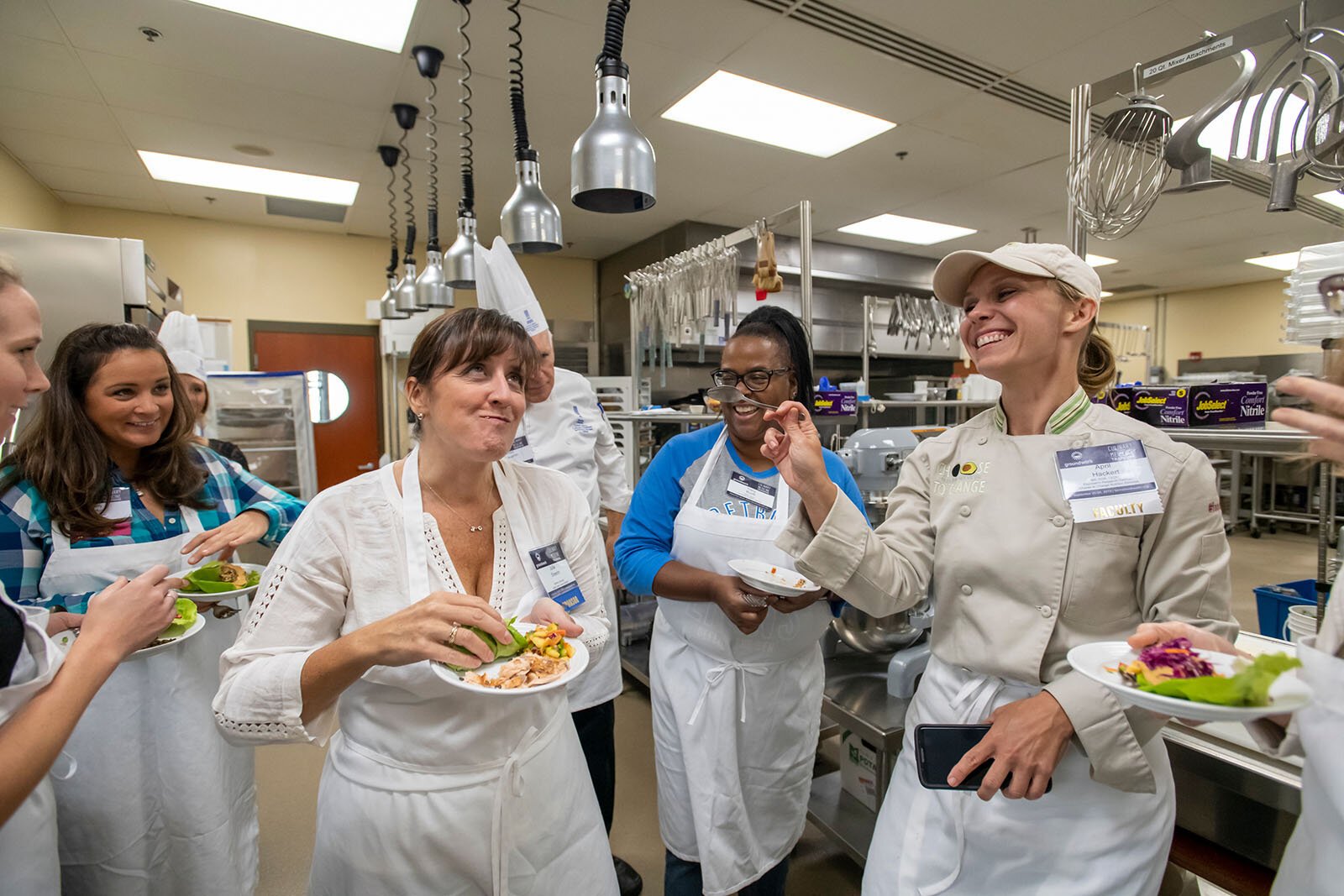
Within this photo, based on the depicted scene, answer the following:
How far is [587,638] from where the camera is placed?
3.82ft

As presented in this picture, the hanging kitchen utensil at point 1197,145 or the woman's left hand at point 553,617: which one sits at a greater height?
the hanging kitchen utensil at point 1197,145

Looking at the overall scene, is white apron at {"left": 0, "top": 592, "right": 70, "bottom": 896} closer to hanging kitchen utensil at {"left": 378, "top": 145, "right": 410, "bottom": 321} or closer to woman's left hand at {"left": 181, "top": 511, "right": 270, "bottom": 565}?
woman's left hand at {"left": 181, "top": 511, "right": 270, "bottom": 565}

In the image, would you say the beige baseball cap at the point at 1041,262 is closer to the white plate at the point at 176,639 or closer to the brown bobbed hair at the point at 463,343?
the brown bobbed hair at the point at 463,343

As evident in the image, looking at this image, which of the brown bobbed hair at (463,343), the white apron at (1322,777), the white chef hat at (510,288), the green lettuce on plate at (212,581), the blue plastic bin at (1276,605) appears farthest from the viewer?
the white chef hat at (510,288)

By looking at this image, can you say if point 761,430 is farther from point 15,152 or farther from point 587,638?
point 15,152

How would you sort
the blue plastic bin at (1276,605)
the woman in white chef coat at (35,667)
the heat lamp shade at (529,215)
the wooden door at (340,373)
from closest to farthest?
the woman in white chef coat at (35,667)
the blue plastic bin at (1276,605)
the heat lamp shade at (529,215)
the wooden door at (340,373)

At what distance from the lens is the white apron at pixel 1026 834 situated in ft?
3.20

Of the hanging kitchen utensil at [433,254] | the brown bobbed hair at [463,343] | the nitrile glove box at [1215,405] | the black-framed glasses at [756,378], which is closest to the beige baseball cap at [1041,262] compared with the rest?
the black-framed glasses at [756,378]

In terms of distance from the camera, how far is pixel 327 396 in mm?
6242

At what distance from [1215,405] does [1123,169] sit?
2.40 ft

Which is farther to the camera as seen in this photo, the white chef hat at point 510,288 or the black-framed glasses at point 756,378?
the white chef hat at point 510,288

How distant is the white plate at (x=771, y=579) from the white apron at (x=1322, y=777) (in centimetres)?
70

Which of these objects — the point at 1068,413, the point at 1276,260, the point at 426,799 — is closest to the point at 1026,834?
the point at 1068,413

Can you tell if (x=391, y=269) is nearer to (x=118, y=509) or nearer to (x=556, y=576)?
(x=118, y=509)
